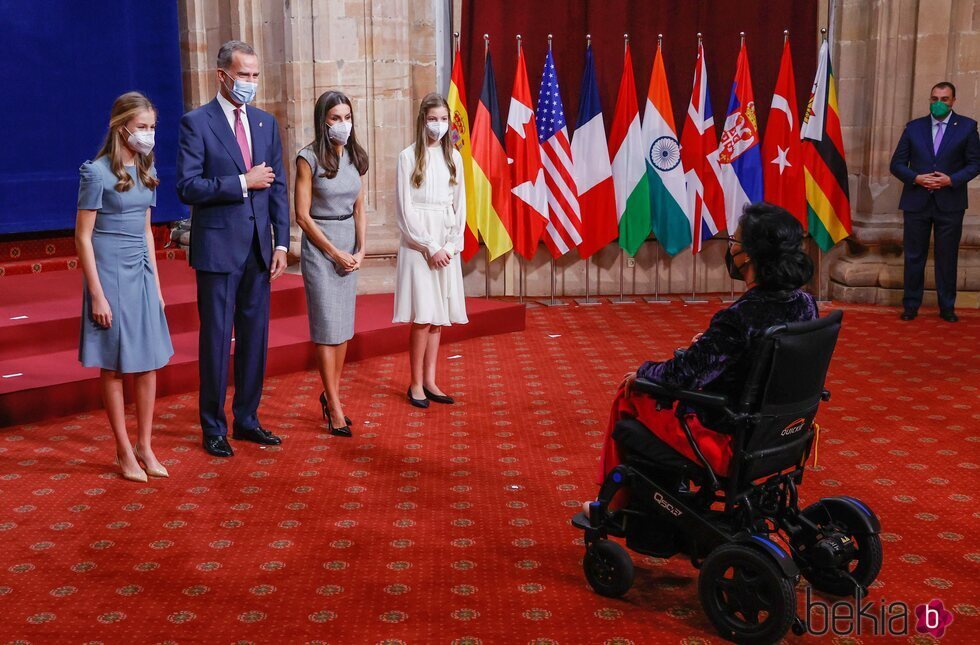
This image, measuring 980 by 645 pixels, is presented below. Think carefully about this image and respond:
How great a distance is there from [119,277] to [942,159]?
6.30 metres

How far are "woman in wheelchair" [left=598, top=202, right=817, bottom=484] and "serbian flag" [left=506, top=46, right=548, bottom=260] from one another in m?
5.79

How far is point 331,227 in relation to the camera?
5395mm

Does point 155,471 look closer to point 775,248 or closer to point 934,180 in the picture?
point 775,248

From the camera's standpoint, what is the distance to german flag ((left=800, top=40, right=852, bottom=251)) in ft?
29.5

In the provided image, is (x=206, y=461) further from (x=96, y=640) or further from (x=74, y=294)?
(x=74, y=294)

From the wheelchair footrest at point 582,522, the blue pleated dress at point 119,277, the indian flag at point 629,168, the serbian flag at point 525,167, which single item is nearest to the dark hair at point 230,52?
the blue pleated dress at point 119,277

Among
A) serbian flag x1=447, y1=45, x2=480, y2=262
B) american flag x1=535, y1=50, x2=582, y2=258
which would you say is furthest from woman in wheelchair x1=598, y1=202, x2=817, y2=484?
american flag x1=535, y1=50, x2=582, y2=258

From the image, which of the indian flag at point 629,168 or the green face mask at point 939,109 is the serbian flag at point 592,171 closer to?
the indian flag at point 629,168

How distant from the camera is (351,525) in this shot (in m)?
4.33

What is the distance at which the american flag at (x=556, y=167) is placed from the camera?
9148mm

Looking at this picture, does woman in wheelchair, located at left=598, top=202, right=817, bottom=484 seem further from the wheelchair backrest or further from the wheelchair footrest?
the wheelchair footrest

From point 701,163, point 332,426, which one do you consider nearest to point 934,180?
point 701,163

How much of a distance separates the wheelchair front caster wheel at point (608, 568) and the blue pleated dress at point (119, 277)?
2.15 meters

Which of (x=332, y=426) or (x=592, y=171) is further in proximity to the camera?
(x=592, y=171)
